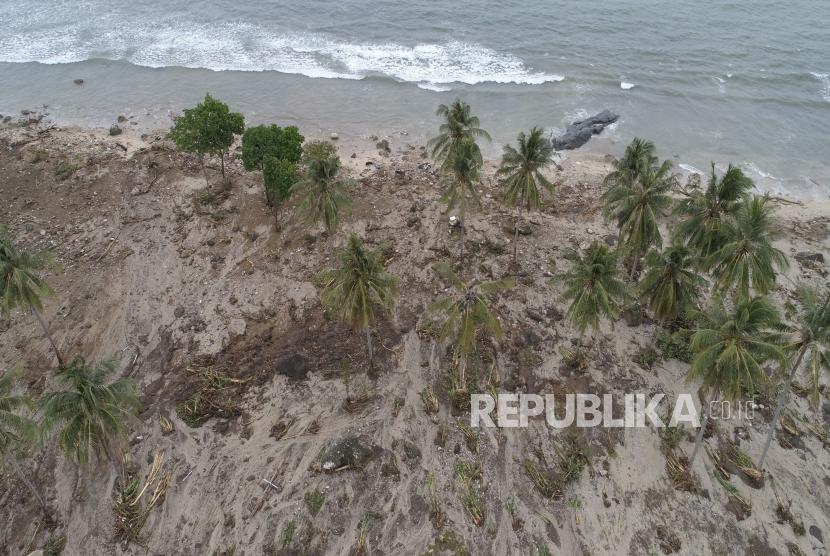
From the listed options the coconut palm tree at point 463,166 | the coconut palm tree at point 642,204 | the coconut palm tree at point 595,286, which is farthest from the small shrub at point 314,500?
the coconut palm tree at point 642,204

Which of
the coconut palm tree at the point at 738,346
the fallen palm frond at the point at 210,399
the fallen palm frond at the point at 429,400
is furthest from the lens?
the fallen palm frond at the point at 429,400

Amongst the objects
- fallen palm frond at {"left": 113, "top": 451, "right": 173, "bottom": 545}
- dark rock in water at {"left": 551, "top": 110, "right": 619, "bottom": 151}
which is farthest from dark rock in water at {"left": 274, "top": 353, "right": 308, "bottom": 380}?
dark rock in water at {"left": 551, "top": 110, "right": 619, "bottom": 151}

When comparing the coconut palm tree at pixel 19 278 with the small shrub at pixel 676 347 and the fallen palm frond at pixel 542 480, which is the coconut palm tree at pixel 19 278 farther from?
the small shrub at pixel 676 347

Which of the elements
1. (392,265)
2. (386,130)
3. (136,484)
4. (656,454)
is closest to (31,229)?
(136,484)

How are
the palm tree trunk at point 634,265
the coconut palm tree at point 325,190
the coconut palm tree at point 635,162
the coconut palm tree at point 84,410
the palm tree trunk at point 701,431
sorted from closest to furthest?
the coconut palm tree at point 84,410, the palm tree trunk at point 701,431, the coconut palm tree at point 635,162, the coconut palm tree at point 325,190, the palm tree trunk at point 634,265

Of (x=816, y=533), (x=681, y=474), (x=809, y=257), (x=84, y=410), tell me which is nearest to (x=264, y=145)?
(x=84, y=410)
